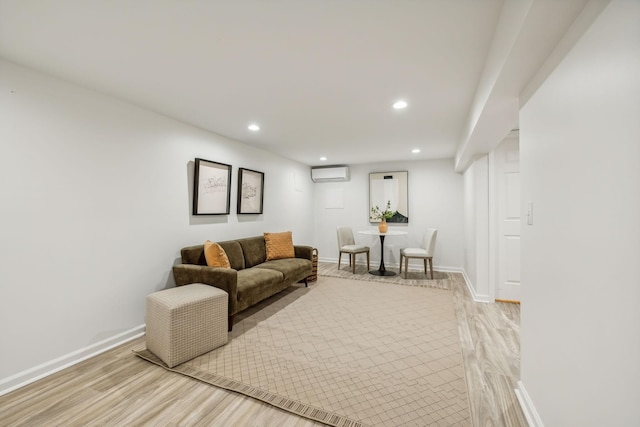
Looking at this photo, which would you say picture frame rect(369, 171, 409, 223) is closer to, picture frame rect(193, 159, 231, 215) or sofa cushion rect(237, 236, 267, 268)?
sofa cushion rect(237, 236, 267, 268)

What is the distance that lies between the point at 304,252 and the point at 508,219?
9.86 feet

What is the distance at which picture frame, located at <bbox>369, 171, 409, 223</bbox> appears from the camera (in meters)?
5.80

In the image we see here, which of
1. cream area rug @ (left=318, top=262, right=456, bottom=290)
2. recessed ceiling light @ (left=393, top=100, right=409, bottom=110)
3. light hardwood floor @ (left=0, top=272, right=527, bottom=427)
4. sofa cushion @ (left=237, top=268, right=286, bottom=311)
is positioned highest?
recessed ceiling light @ (left=393, top=100, right=409, bottom=110)

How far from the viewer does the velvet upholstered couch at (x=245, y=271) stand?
109 inches

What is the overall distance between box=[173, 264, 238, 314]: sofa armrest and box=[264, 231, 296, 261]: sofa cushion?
152 centimetres

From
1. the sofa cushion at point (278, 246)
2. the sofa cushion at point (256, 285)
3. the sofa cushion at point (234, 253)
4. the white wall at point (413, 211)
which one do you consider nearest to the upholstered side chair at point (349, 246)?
the white wall at point (413, 211)

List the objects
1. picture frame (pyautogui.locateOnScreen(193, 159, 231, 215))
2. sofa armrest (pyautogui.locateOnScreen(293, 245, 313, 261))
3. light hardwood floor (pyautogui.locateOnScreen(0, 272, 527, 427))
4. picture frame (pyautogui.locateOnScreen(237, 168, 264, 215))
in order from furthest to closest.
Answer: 1. sofa armrest (pyautogui.locateOnScreen(293, 245, 313, 261))
2. picture frame (pyautogui.locateOnScreen(237, 168, 264, 215))
3. picture frame (pyautogui.locateOnScreen(193, 159, 231, 215))
4. light hardwood floor (pyautogui.locateOnScreen(0, 272, 527, 427))

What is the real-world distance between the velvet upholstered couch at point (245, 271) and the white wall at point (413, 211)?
2044mm

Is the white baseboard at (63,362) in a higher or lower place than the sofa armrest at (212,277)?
lower

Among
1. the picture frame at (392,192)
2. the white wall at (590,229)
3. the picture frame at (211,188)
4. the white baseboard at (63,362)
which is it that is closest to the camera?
the white wall at (590,229)

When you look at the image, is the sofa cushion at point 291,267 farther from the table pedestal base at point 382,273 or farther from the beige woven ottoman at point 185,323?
the table pedestal base at point 382,273

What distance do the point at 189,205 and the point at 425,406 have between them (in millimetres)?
3111

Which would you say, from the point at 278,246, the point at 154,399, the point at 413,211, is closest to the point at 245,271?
the point at 278,246

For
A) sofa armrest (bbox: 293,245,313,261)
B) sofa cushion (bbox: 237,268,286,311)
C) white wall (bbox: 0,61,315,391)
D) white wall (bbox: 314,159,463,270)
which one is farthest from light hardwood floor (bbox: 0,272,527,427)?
white wall (bbox: 314,159,463,270)
